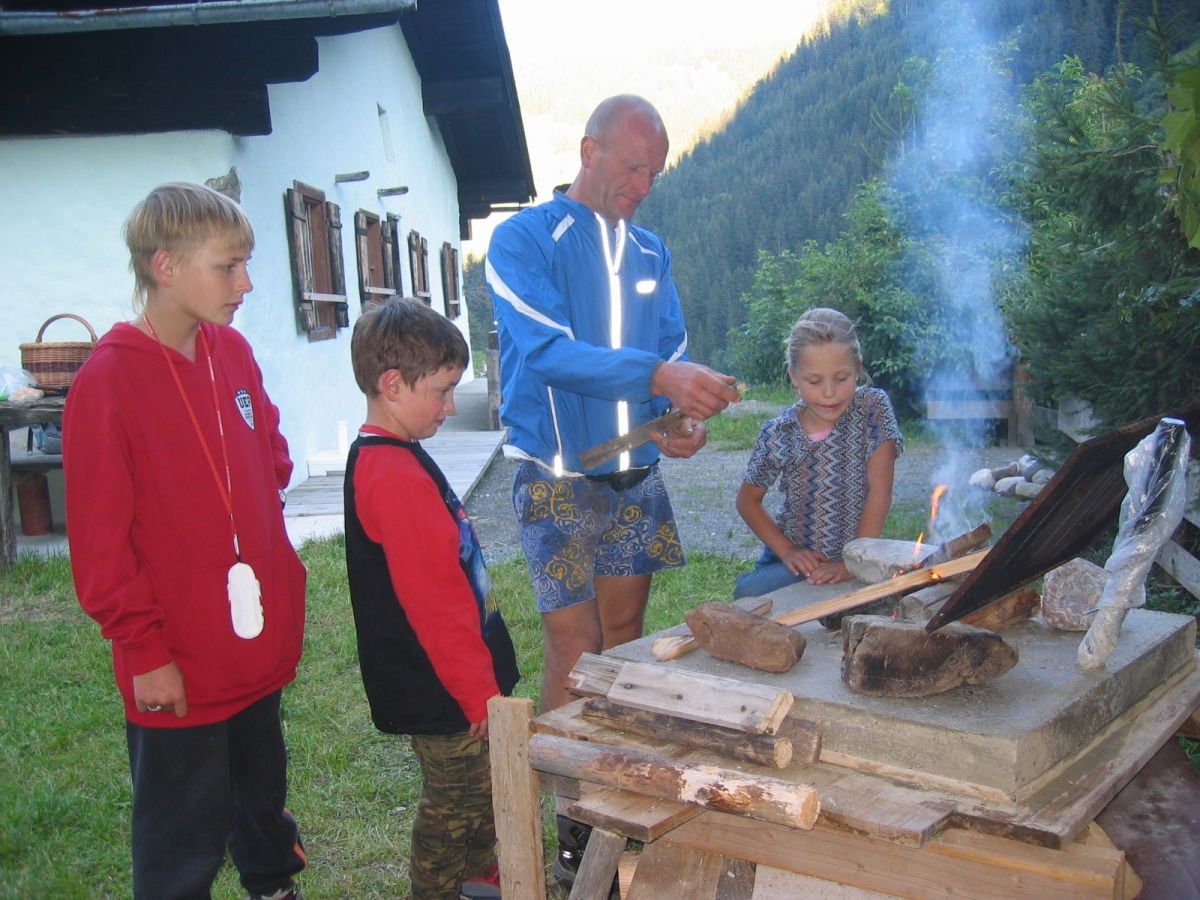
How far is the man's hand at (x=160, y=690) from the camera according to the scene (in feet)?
6.66

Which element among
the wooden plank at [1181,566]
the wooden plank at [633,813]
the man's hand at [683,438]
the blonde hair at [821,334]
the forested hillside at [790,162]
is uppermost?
the forested hillside at [790,162]

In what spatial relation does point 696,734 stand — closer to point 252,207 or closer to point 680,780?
point 680,780

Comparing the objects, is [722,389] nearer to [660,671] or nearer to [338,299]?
[660,671]

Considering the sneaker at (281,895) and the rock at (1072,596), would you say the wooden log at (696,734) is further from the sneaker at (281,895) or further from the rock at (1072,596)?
the sneaker at (281,895)

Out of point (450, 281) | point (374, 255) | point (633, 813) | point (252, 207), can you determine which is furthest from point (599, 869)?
point (450, 281)

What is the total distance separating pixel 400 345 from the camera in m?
2.35

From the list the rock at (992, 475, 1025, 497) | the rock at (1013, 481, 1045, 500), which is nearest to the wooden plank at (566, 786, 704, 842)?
the rock at (1013, 481, 1045, 500)

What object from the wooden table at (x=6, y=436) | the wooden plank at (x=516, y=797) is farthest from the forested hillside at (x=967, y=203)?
the wooden table at (x=6, y=436)

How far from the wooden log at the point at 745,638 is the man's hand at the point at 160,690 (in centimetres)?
109

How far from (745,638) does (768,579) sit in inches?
43.3

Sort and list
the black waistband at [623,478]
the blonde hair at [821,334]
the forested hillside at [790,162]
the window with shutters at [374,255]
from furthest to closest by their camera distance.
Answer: the forested hillside at [790,162] < the window with shutters at [374,255] < the blonde hair at [821,334] < the black waistband at [623,478]

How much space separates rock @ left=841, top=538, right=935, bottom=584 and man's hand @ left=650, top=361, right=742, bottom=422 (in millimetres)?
603

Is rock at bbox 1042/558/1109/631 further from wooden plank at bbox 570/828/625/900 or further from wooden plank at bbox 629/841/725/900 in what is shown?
wooden plank at bbox 570/828/625/900

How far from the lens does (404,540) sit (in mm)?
2213
